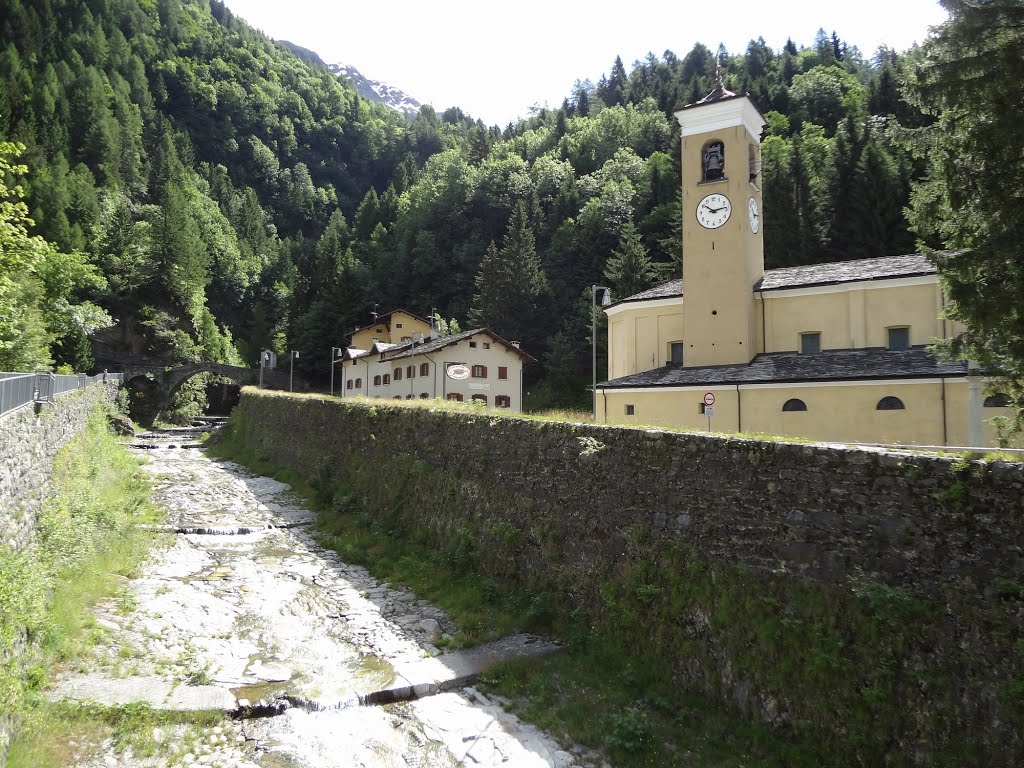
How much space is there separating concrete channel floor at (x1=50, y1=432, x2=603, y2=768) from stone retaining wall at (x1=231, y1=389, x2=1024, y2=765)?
2.18m

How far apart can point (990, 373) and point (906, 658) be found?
22.8ft

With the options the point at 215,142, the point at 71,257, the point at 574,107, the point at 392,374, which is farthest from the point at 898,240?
the point at 215,142

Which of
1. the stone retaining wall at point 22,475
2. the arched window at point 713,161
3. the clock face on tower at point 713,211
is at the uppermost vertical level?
the arched window at point 713,161

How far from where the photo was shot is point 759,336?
99.2ft

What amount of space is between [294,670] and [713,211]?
2698 cm

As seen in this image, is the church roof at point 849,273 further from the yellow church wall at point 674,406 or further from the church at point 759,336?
the yellow church wall at point 674,406

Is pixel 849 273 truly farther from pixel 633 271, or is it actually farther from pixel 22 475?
pixel 633 271

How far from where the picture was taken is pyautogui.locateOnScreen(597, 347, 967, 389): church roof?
23188 mm

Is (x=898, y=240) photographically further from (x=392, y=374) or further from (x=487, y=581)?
(x=487, y=581)

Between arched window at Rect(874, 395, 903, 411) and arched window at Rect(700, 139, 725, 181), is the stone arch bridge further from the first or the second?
arched window at Rect(874, 395, 903, 411)

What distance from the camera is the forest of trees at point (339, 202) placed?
56625mm

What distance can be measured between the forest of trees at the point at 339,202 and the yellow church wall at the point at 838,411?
14399 mm

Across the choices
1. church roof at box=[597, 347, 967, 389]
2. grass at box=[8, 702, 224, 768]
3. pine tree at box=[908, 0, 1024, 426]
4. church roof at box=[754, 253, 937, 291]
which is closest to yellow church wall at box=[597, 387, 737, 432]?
church roof at box=[597, 347, 967, 389]

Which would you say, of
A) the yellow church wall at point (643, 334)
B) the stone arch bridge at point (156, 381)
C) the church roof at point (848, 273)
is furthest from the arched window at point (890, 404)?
the stone arch bridge at point (156, 381)
